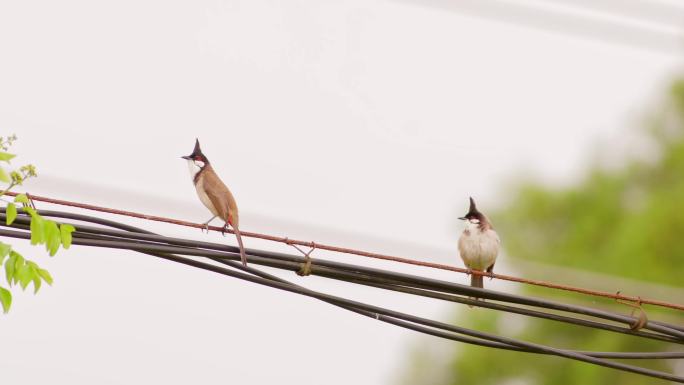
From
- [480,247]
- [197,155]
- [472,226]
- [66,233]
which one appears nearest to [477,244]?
[480,247]

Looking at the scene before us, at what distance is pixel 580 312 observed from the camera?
5.72 metres

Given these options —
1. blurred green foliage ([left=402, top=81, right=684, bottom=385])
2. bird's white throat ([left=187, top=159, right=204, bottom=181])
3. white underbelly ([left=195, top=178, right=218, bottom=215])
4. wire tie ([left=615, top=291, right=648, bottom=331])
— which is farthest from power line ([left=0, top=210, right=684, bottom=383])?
blurred green foliage ([left=402, top=81, right=684, bottom=385])

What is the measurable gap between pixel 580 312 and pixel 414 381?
21.3 metres

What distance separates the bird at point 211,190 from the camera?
7.53 meters

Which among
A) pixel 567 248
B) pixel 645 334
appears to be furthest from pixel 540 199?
pixel 645 334

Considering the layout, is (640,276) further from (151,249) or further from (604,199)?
(151,249)

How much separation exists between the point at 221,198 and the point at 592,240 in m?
23.0

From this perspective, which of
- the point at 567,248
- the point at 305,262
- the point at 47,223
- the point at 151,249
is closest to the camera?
the point at 47,223

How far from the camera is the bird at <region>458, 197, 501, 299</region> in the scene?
360 inches

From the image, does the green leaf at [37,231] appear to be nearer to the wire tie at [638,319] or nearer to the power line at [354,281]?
the power line at [354,281]

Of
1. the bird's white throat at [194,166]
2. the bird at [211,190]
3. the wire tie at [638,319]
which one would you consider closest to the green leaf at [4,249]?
the bird at [211,190]

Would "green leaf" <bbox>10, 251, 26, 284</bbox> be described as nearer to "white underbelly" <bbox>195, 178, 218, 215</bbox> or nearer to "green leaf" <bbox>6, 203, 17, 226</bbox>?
"green leaf" <bbox>6, 203, 17, 226</bbox>

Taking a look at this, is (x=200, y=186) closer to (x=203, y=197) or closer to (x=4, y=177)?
(x=203, y=197)

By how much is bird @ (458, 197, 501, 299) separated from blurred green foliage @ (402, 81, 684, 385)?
16.1 m
